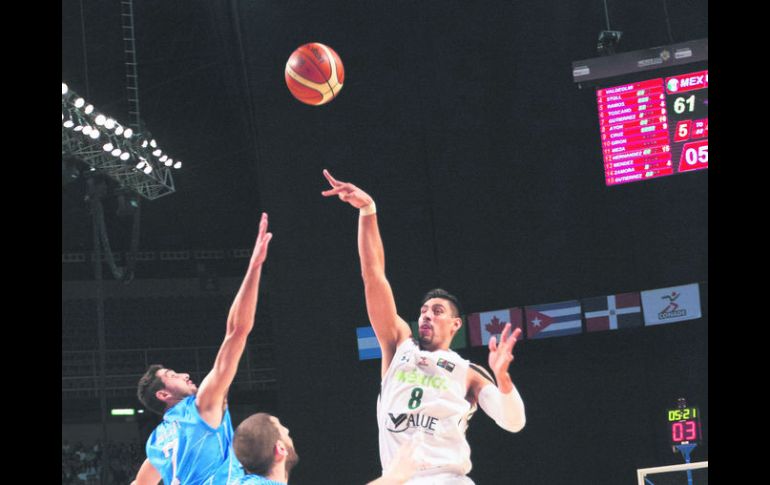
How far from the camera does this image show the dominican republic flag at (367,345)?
31.6ft

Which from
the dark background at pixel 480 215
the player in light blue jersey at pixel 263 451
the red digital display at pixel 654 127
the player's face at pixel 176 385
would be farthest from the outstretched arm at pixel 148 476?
the red digital display at pixel 654 127

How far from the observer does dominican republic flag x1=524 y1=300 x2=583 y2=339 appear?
948cm

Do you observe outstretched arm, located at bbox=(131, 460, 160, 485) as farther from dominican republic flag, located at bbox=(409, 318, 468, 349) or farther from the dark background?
dominican republic flag, located at bbox=(409, 318, 468, 349)

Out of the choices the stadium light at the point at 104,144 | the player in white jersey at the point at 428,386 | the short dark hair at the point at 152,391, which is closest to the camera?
the short dark hair at the point at 152,391

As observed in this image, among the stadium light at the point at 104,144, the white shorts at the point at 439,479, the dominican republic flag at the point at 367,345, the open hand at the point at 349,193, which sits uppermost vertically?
the stadium light at the point at 104,144

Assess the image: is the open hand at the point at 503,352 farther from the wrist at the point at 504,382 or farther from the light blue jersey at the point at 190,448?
the light blue jersey at the point at 190,448

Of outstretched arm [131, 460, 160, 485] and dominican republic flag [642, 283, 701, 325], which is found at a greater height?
dominican republic flag [642, 283, 701, 325]

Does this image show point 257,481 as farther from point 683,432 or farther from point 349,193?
point 683,432

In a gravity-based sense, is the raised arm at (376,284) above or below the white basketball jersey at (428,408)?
above

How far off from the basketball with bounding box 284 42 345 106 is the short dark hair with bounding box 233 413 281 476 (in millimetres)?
3637

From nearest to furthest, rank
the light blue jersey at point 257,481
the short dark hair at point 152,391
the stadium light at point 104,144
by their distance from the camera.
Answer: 1. the light blue jersey at point 257,481
2. the short dark hair at point 152,391
3. the stadium light at point 104,144

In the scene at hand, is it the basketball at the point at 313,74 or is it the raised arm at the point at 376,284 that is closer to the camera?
the raised arm at the point at 376,284

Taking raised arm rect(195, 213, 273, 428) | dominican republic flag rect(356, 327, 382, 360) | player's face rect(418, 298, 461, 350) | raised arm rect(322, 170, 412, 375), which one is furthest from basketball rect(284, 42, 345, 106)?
dominican republic flag rect(356, 327, 382, 360)
